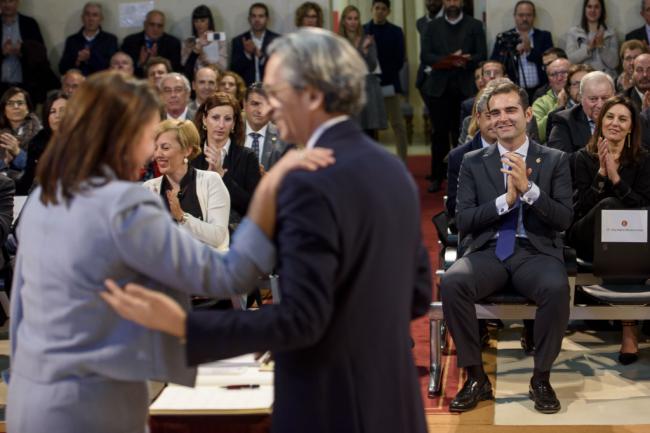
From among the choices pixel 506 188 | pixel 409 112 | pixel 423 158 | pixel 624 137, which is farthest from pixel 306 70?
pixel 409 112

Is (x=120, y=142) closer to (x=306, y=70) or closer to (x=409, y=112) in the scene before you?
(x=306, y=70)

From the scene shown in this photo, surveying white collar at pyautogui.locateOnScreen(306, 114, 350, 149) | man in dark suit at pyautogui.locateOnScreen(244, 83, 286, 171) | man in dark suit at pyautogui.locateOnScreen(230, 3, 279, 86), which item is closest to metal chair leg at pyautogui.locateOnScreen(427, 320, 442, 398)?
man in dark suit at pyautogui.locateOnScreen(244, 83, 286, 171)

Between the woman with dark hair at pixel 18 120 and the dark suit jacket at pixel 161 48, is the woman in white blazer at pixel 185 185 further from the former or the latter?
the dark suit jacket at pixel 161 48

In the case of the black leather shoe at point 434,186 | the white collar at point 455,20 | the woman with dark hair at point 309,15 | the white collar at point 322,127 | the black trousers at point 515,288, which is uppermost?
the woman with dark hair at point 309,15

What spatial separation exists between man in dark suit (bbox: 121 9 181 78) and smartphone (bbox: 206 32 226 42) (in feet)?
1.36

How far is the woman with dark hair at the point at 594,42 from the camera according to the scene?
9.39m

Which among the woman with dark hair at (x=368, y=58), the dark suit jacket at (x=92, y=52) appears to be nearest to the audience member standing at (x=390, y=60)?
the woman with dark hair at (x=368, y=58)

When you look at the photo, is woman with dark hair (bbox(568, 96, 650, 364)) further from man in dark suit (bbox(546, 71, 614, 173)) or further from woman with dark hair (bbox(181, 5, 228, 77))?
woman with dark hair (bbox(181, 5, 228, 77))

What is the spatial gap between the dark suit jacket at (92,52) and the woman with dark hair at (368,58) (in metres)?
2.33

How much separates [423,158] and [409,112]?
116 centimetres

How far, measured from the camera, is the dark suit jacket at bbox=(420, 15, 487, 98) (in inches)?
387

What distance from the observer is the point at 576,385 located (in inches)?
193

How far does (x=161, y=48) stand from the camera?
1012 cm

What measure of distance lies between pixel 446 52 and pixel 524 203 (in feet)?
17.4
